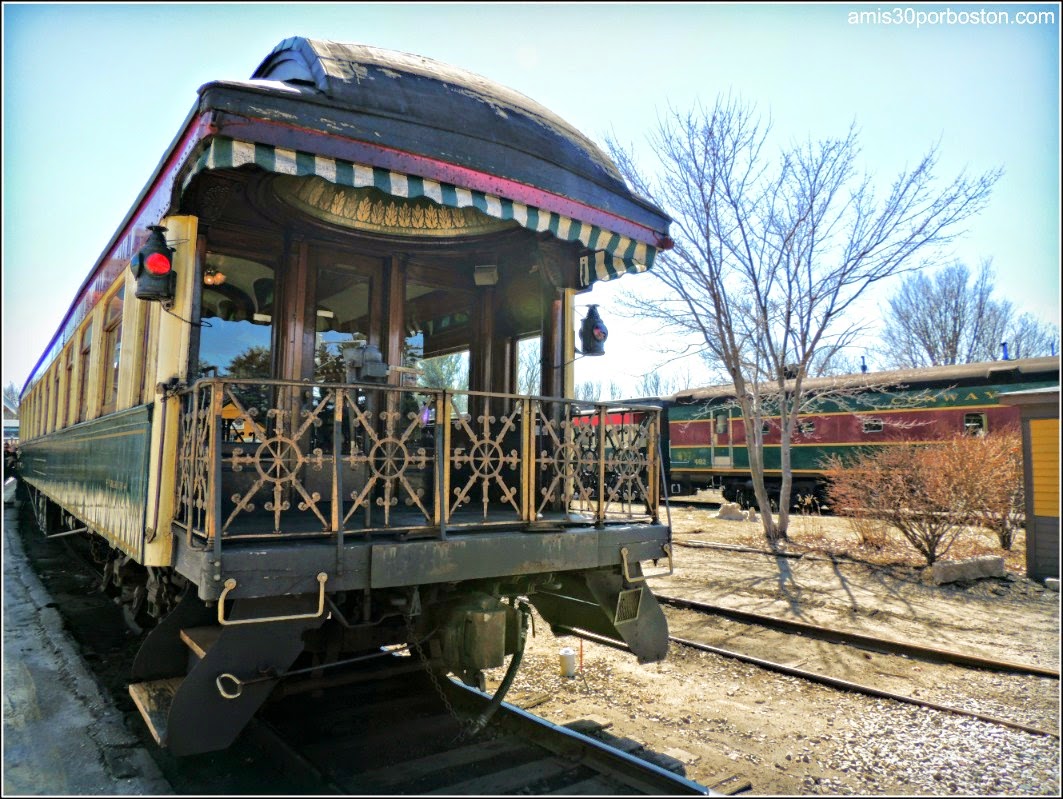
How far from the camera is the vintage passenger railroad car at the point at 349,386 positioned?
3414 millimetres

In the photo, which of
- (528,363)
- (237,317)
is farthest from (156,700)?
(528,363)

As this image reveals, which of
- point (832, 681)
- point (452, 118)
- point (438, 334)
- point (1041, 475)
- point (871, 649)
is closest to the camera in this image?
point (452, 118)

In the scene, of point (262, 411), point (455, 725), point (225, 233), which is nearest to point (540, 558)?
point (455, 725)

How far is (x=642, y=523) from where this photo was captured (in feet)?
15.7

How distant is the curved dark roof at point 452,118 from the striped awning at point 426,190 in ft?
0.55

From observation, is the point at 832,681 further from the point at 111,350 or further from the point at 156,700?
the point at 111,350

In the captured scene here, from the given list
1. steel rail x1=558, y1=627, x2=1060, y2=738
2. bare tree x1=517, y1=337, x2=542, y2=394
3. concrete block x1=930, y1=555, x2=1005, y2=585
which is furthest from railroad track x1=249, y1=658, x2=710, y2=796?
concrete block x1=930, y1=555, x2=1005, y2=585

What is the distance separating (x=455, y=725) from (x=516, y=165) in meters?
3.61

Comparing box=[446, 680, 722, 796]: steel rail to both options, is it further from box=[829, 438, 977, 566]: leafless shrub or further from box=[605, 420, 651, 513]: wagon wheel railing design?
box=[829, 438, 977, 566]: leafless shrub

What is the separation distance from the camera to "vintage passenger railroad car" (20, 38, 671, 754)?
3414mm

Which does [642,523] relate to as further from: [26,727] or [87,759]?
[26,727]

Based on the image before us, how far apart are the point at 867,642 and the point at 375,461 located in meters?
5.14

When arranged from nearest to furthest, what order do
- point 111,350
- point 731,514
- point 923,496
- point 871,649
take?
1. point 111,350
2. point 871,649
3. point 923,496
4. point 731,514

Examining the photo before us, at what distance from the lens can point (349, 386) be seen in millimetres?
3547
